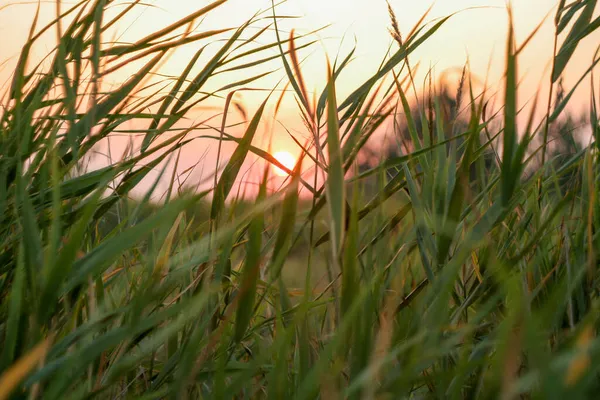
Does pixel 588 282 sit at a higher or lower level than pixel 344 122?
lower

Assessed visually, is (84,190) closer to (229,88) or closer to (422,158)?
(229,88)

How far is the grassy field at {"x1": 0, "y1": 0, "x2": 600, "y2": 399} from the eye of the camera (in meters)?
0.72

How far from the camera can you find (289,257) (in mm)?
1043

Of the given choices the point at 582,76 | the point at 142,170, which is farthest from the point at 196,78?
the point at 582,76

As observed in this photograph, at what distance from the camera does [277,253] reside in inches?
34.3

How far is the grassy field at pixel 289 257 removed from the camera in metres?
0.72

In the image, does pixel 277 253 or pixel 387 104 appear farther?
pixel 387 104

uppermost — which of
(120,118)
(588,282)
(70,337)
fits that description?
(120,118)

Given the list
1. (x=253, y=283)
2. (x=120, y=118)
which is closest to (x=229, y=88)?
(x=120, y=118)

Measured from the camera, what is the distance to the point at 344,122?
3.49ft

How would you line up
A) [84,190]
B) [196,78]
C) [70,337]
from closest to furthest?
[70,337]
[84,190]
[196,78]

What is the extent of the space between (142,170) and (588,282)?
638 millimetres

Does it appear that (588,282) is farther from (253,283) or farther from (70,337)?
(70,337)

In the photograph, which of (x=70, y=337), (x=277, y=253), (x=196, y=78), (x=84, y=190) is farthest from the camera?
(x=196, y=78)
